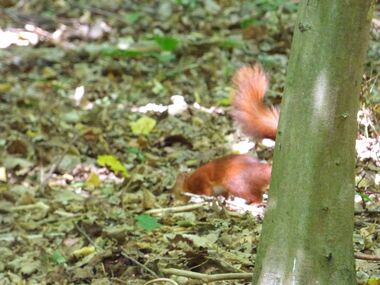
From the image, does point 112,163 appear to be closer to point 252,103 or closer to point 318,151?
point 252,103

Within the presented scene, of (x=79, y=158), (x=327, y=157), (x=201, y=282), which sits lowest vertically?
(x=201, y=282)

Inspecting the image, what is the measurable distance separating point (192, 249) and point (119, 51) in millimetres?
2509

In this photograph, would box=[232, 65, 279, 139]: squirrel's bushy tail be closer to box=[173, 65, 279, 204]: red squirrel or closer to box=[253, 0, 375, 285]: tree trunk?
box=[173, 65, 279, 204]: red squirrel

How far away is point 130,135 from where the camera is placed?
3.89 meters

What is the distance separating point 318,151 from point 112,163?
195 centimetres

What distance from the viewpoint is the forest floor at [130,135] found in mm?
2590

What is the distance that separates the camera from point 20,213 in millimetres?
3189

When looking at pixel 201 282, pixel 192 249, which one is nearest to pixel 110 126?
pixel 192 249

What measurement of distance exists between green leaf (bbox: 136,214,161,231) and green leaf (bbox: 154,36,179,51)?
2.12 metres

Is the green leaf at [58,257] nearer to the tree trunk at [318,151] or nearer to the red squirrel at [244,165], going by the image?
the red squirrel at [244,165]

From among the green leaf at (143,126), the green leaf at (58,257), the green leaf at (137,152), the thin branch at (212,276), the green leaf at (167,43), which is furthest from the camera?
the green leaf at (167,43)

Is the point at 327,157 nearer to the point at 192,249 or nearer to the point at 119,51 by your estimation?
the point at 192,249

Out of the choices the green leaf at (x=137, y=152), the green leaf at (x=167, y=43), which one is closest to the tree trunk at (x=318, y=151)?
the green leaf at (x=137, y=152)

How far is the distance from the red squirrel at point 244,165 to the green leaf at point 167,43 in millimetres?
1922
